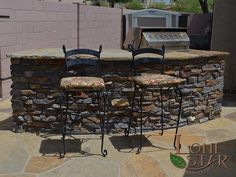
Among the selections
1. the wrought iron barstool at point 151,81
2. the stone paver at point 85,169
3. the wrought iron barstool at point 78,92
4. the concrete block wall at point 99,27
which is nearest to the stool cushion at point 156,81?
the wrought iron barstool at point 151,81

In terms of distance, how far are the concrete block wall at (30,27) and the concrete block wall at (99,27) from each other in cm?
93

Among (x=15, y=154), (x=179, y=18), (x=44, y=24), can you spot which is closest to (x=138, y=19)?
(x=179, y=18)

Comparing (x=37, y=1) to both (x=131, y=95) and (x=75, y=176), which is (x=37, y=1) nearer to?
(x=131, y=95)

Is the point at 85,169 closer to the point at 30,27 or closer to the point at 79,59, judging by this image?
the point at 79,59

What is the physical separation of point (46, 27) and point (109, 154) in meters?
4.36

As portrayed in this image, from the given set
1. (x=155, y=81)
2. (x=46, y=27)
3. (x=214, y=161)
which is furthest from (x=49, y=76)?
(x=46, y=27)

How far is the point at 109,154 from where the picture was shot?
3857mm

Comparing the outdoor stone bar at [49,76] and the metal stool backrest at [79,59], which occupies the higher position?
the metal stool backrest at [79,59]

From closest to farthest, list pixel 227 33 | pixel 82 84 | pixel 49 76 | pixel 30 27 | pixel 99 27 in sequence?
pixel 82 84 < pixel 49 76 < pixel 227 33 < pixel 30 27 < pixel 99 27

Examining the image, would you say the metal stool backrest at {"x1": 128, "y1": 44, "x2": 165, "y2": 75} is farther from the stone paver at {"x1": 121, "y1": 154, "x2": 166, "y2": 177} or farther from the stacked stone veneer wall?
the stone paver at {"x1": 121, "y1": 154, "x2": 166, "y2": 177}

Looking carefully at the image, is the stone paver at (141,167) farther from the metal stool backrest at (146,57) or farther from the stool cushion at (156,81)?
the metal stool backrest at (146,57)

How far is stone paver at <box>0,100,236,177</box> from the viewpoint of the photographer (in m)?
3.45

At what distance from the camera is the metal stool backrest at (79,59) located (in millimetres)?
4098

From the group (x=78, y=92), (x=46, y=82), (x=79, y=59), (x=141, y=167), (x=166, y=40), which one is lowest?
(x=141, y=167)
